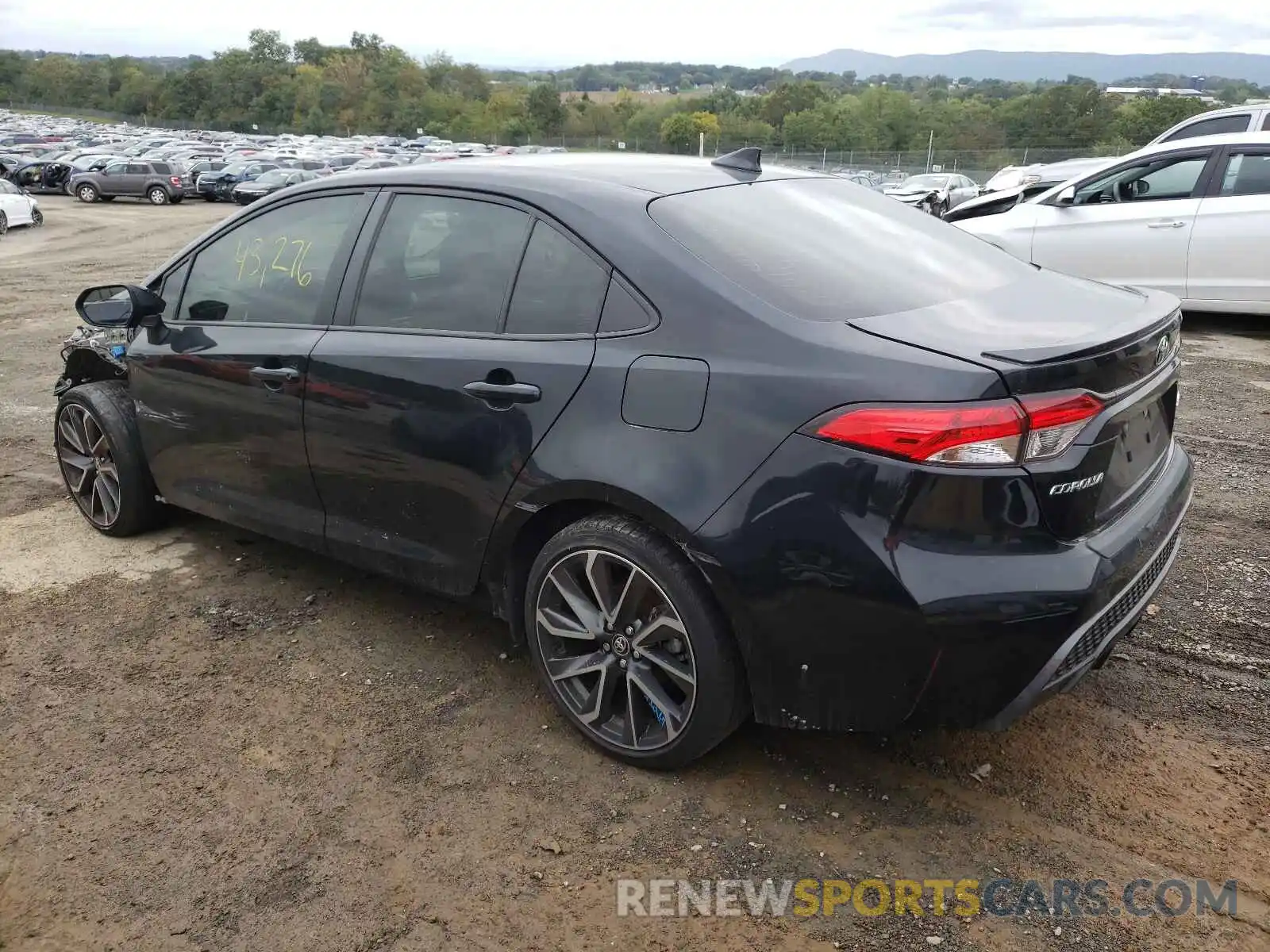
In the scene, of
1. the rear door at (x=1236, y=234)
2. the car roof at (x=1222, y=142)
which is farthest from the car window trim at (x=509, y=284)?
the car roof at (x=1222, y=142)

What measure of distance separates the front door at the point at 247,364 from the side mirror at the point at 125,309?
7 centimetres

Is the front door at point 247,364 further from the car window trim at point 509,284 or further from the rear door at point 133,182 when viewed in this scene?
the rear door at point 133,182

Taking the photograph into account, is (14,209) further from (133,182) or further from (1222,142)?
(1222,142)

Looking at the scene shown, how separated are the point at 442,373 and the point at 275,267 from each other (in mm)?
1140

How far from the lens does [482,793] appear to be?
287 cm

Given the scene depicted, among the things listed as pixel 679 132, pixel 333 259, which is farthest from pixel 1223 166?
pixel 679 132

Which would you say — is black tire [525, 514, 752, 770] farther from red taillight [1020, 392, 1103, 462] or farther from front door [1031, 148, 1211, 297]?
front door [1031, 148, 1211, 297]

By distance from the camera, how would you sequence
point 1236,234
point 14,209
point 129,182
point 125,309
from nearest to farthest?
point 125,309, point 1236,234, point 14,209, point 129,182

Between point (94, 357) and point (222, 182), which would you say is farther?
point (222, 182)

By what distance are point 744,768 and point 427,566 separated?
4.03ft

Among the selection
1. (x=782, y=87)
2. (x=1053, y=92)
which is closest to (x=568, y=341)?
(x=1053, y=92)

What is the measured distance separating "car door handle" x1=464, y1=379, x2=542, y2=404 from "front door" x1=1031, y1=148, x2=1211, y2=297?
7.17 meters

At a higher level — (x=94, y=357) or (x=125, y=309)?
(x=125, y=309)

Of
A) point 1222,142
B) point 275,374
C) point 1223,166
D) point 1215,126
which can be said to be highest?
point 1215,126
